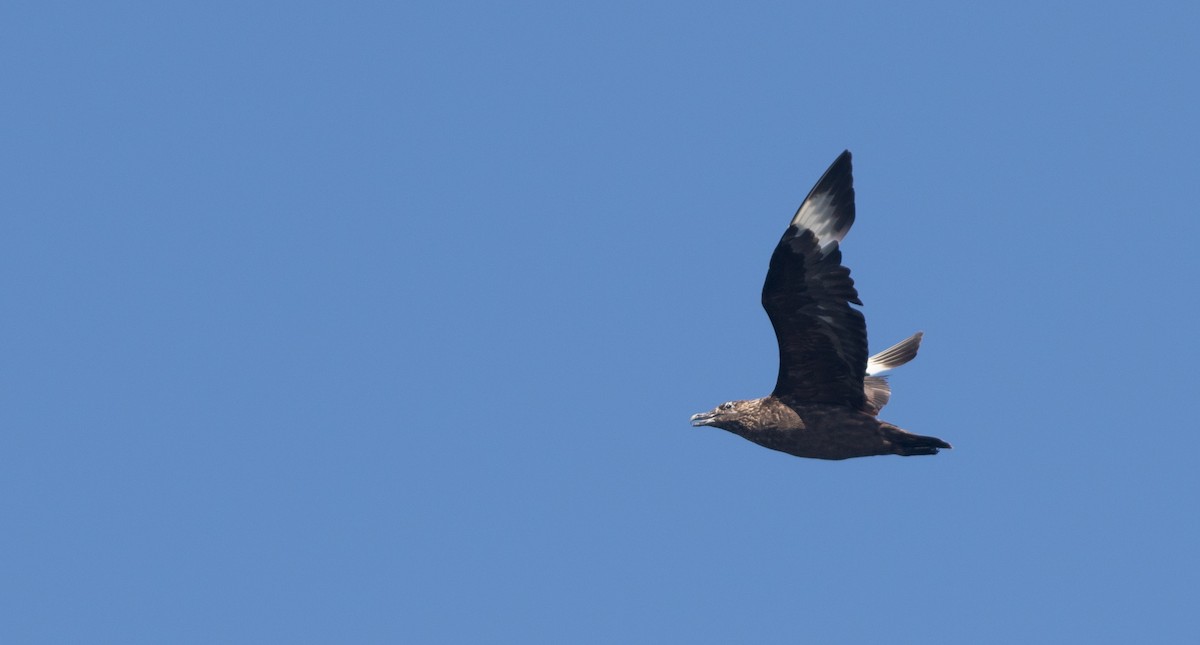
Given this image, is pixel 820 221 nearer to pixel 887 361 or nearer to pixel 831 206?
pixel 831 206

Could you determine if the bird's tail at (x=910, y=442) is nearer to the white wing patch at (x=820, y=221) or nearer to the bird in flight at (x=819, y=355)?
the bird in flight at (x=819, y=355)

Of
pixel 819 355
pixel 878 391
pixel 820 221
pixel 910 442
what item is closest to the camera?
pixel 820 221

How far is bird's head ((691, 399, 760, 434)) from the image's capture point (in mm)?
16172

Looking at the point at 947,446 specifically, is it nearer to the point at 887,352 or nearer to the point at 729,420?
the point at 729,420

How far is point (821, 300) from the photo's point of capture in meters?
15.2

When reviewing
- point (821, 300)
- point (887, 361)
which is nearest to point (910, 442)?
point (821, 300)

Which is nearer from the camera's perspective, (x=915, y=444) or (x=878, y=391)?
(x=915, y=444)

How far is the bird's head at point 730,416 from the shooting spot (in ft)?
53.1

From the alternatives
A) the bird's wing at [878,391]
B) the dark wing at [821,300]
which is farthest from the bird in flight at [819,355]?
the bird's wing at [878,391]

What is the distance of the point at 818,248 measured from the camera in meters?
15.2

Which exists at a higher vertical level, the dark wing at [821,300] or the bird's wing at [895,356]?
the bird's wing at [895,356]

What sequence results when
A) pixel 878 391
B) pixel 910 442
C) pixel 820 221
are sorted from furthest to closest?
pixel 878 391 → pixel 910 442 → pixel 820 221

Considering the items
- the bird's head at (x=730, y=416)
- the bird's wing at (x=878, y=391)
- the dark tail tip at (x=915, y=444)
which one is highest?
the bird's wing at (x=878, y=391)

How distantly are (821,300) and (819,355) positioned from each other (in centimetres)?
67
